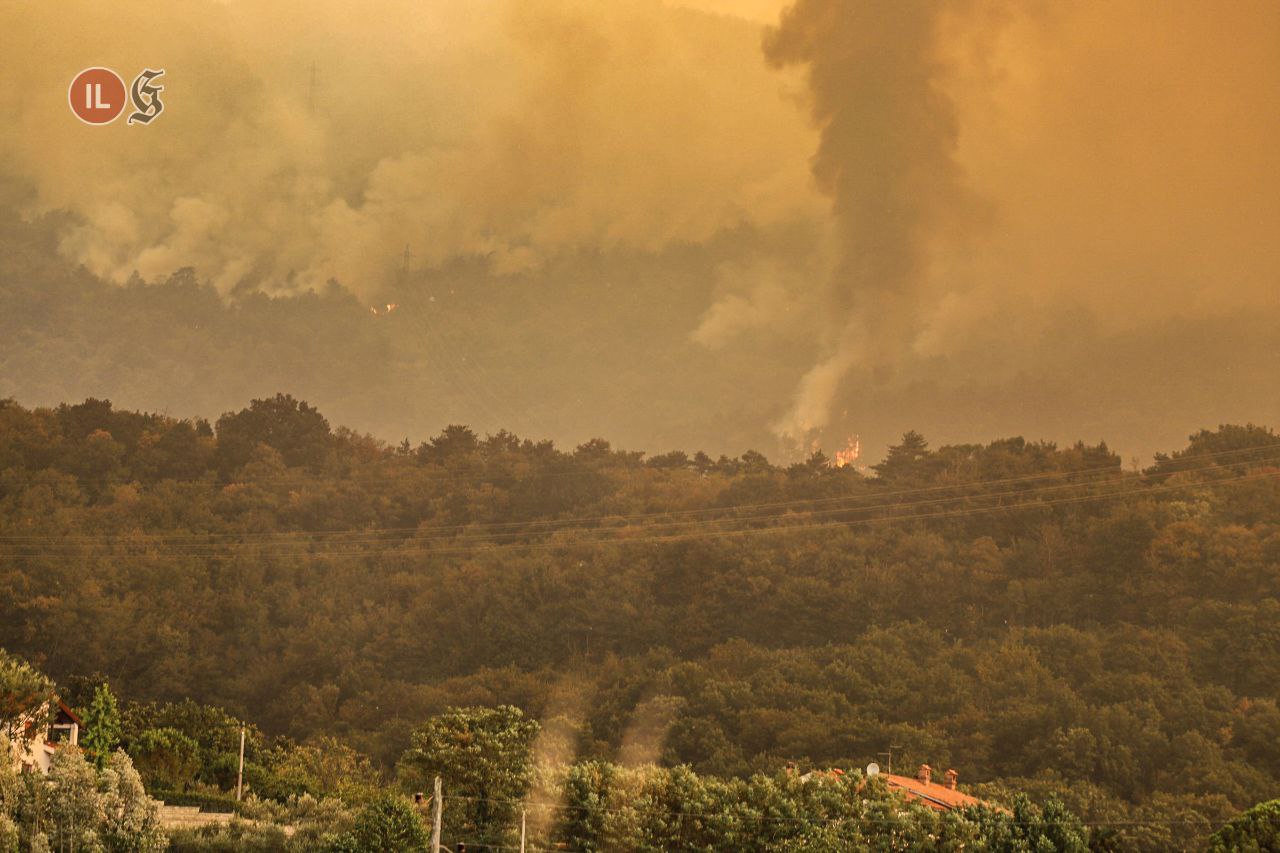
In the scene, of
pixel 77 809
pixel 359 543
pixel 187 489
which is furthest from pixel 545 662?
pixel 77 809

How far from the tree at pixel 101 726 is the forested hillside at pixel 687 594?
2496 centimetres

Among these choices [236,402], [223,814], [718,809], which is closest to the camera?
[718,809]

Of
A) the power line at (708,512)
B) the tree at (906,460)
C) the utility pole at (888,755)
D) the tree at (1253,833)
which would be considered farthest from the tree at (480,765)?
the tree at (906,460)

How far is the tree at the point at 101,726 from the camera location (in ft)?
223

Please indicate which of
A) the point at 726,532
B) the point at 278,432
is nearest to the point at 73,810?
the point at 726,532

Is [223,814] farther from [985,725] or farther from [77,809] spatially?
[985,725]

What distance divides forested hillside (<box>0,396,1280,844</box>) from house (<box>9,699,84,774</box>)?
31222 mm

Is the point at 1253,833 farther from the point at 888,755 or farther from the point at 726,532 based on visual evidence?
the point at 726,532

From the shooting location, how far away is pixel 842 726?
90938 mm

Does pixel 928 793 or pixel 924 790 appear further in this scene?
pixel 924 790

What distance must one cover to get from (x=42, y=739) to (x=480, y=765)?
18.5 m

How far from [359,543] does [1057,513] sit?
65.3 meters

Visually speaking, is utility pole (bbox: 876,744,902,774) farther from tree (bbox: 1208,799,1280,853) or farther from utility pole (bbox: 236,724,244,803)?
tree (bbox: 1208,799,1280,853)

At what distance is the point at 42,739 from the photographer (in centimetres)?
5969
